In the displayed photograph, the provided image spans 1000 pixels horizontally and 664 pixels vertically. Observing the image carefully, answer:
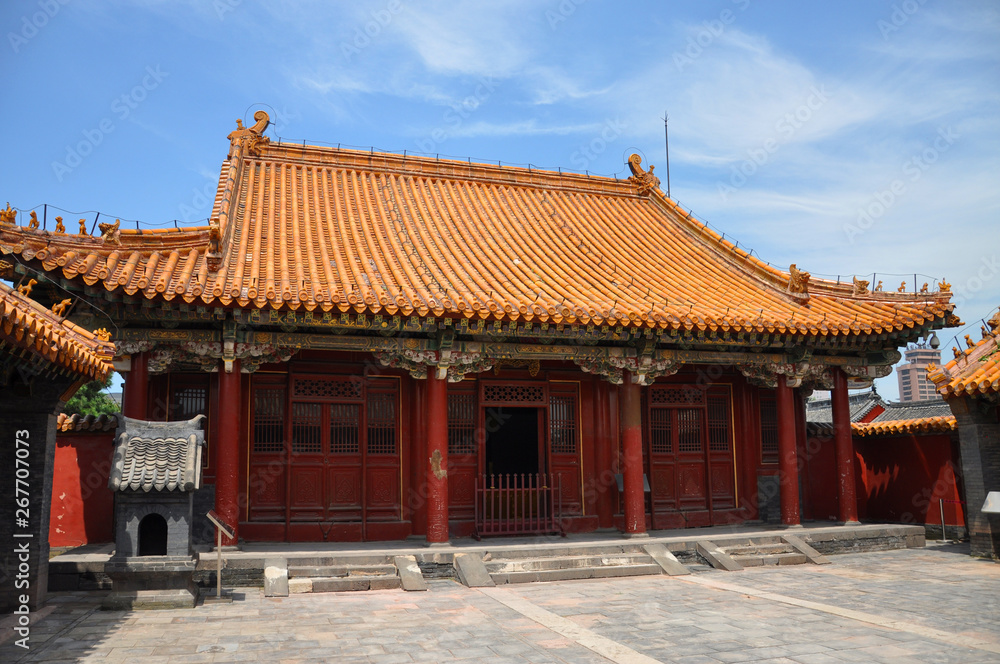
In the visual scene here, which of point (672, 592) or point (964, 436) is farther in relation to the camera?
point (964, 436)

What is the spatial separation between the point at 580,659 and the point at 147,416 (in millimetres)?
7305

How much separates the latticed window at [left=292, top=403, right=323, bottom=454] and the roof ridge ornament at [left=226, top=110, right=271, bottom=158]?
557 cm

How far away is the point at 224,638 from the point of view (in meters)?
7.06

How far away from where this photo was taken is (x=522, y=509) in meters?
12.3

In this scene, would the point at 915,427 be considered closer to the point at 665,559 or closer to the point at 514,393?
the point at 665,559

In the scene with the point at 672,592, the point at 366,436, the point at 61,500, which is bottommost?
the point at 672,592

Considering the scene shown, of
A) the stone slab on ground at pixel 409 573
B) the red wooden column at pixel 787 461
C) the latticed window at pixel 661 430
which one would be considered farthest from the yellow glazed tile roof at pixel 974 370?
the stone slab on ground at pixel 409 573

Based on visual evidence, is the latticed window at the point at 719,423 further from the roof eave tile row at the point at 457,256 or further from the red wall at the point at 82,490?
the red wall at the point at 82,490

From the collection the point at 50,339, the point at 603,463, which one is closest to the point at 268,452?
the point at 50,339

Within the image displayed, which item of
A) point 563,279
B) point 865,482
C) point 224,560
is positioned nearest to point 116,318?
point 224,560

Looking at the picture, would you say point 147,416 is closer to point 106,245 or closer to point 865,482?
point 106,245

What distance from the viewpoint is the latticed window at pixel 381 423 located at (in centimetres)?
1227

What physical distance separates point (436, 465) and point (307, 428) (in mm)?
2287

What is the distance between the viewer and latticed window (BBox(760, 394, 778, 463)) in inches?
570
